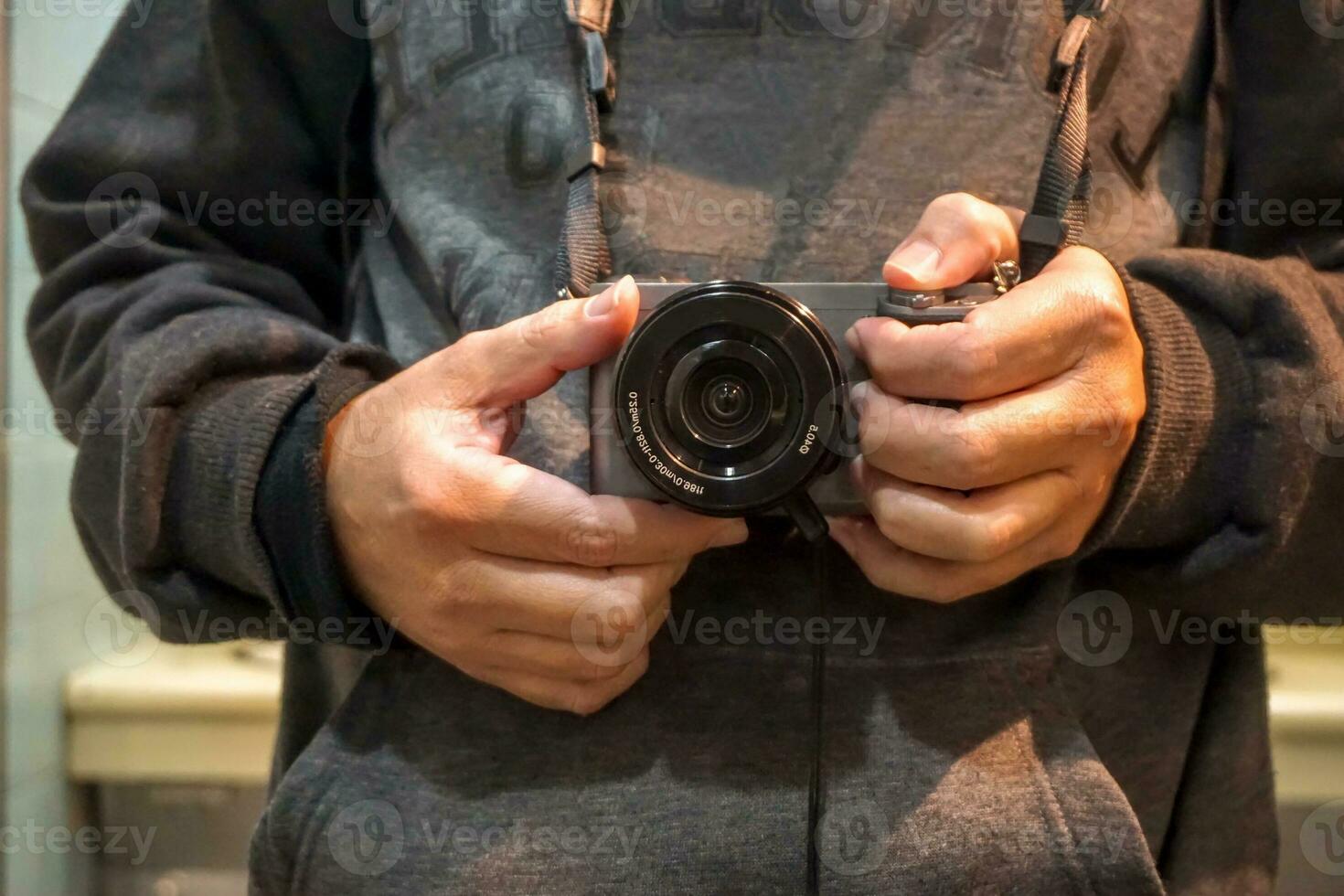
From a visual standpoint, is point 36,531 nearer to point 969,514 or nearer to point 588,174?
point 588,174

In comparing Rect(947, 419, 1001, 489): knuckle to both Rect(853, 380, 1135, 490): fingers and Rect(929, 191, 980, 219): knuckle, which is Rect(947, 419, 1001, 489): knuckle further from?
Rect(929, 191, 980, 219): knuckle

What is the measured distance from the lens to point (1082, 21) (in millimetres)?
443

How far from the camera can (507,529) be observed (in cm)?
40

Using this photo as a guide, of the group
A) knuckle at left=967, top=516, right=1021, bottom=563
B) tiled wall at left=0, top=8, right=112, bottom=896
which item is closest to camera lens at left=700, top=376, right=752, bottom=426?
knuckle at left=967, top=516, right=1021, bottom=563

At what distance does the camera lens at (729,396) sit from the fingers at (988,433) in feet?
0.09

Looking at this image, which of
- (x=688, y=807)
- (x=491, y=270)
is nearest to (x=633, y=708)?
(x=688, y=807)

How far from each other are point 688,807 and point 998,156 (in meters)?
0.36

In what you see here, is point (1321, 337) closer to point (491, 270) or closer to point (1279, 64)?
point (1279, 64)

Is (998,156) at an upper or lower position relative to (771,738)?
upper

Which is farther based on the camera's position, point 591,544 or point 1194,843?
point 1194,843

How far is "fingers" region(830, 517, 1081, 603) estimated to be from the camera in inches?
15.6

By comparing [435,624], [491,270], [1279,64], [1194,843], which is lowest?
[1194,843]

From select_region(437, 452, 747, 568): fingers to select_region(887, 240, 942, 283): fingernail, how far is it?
0.13 m

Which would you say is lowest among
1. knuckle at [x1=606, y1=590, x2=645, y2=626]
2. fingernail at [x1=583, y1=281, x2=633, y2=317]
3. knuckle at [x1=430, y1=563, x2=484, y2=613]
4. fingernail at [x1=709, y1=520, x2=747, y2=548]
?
knuckle at [x1=430, y1=563, x2=484, y2=613]
